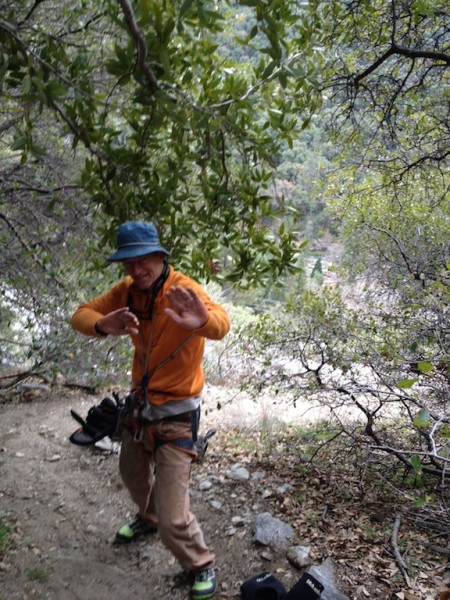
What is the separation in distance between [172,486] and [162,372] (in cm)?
67

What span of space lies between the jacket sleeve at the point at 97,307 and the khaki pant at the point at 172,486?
0.77 meters

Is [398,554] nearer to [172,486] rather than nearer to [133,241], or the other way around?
[172,486]

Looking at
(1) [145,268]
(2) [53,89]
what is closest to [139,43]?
(2) [53,89]

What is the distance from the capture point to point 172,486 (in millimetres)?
2980

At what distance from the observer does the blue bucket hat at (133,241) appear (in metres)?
2.77

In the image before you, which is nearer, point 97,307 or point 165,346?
point 165,346

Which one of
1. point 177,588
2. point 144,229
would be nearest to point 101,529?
point 177,588

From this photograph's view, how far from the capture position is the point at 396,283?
5953 mm

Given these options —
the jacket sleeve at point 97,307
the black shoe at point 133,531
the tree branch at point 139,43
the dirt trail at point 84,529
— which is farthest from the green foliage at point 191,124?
the dirt trail at point 84,529

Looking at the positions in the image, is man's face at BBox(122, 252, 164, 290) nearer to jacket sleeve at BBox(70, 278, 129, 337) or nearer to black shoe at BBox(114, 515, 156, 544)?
jacket sleeve at BBox(70, 278, 129, 337)

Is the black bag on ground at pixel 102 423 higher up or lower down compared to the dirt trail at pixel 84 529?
higher up

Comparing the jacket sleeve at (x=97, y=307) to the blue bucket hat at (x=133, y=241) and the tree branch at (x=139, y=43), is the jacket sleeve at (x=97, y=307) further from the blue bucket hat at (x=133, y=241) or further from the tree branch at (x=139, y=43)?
the tree branch at (x=139, y=43)

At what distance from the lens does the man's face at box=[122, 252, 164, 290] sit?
2932 mm

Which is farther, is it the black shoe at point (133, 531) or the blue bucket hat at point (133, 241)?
the black shoe at point (133, 531)
